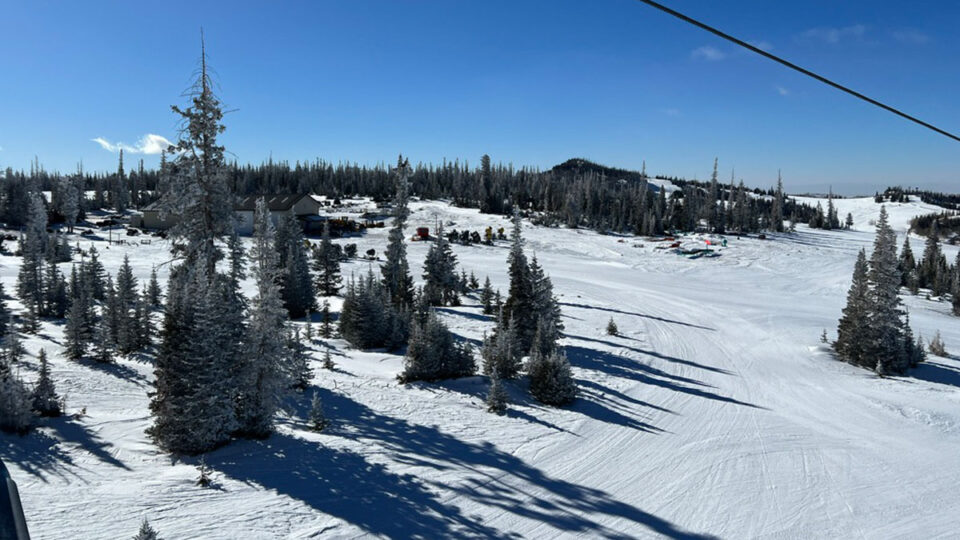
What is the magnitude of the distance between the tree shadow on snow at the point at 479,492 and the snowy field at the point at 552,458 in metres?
0.05

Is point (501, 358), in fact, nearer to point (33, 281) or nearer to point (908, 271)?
point (33, 281)

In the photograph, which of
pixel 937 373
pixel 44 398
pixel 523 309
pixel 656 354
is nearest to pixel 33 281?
pixel 44 398

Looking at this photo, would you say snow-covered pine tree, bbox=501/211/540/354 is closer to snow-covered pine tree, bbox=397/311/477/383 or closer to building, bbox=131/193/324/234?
snow-covered pine tree, bbox=397/311/477/383

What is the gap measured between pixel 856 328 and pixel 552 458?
64.3ft

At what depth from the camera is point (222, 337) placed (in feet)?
38.5

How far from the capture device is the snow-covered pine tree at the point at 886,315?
73.5 ft

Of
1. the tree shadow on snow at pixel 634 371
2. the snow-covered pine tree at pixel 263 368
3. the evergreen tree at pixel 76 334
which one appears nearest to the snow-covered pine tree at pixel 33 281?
the evergreen tree at pixel 76 334

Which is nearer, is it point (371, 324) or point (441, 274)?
point (371, 324)

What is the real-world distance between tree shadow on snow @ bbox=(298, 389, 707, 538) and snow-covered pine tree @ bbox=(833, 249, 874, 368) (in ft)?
64.5

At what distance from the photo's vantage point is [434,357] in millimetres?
17703

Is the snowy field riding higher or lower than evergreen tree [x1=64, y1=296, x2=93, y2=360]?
lower

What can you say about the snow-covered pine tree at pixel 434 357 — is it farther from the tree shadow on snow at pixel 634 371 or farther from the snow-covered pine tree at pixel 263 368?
the snow-covered pine tree at pixel 263 368

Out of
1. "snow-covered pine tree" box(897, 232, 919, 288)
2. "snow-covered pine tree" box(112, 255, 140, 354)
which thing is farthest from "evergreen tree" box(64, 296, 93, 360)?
"snow-covered pine tree" box(897, 232, 919, 288)

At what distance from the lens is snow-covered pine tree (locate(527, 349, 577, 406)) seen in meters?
16.0
